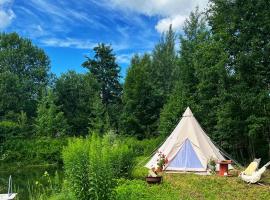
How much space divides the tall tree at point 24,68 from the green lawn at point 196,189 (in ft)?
102

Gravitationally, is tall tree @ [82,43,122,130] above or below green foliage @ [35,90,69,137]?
above

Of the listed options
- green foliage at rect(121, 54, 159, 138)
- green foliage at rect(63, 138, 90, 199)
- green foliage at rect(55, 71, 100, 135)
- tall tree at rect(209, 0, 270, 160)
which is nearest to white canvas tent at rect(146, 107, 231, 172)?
tall tree at rect(209, 0, 270, 160)

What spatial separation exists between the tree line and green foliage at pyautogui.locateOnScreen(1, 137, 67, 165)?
1169 millimetres

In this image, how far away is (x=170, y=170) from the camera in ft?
61.7

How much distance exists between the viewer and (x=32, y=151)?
1292 inches

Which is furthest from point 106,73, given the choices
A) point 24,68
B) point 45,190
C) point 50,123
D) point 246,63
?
point 45,190

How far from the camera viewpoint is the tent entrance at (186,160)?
18.7 metres

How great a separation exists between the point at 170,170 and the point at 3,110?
28319 millimetres

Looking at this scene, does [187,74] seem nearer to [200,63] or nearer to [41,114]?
[200,63]

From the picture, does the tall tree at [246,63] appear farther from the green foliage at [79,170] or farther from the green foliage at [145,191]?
the green foliage at [79,170]

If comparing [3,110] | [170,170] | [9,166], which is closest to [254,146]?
[170,170]

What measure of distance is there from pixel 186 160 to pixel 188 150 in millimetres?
461

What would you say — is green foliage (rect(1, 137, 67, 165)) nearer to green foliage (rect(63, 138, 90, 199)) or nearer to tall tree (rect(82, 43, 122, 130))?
tall tree (rect(82, 43, 122, 130))

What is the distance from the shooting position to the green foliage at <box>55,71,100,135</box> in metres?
44.7
